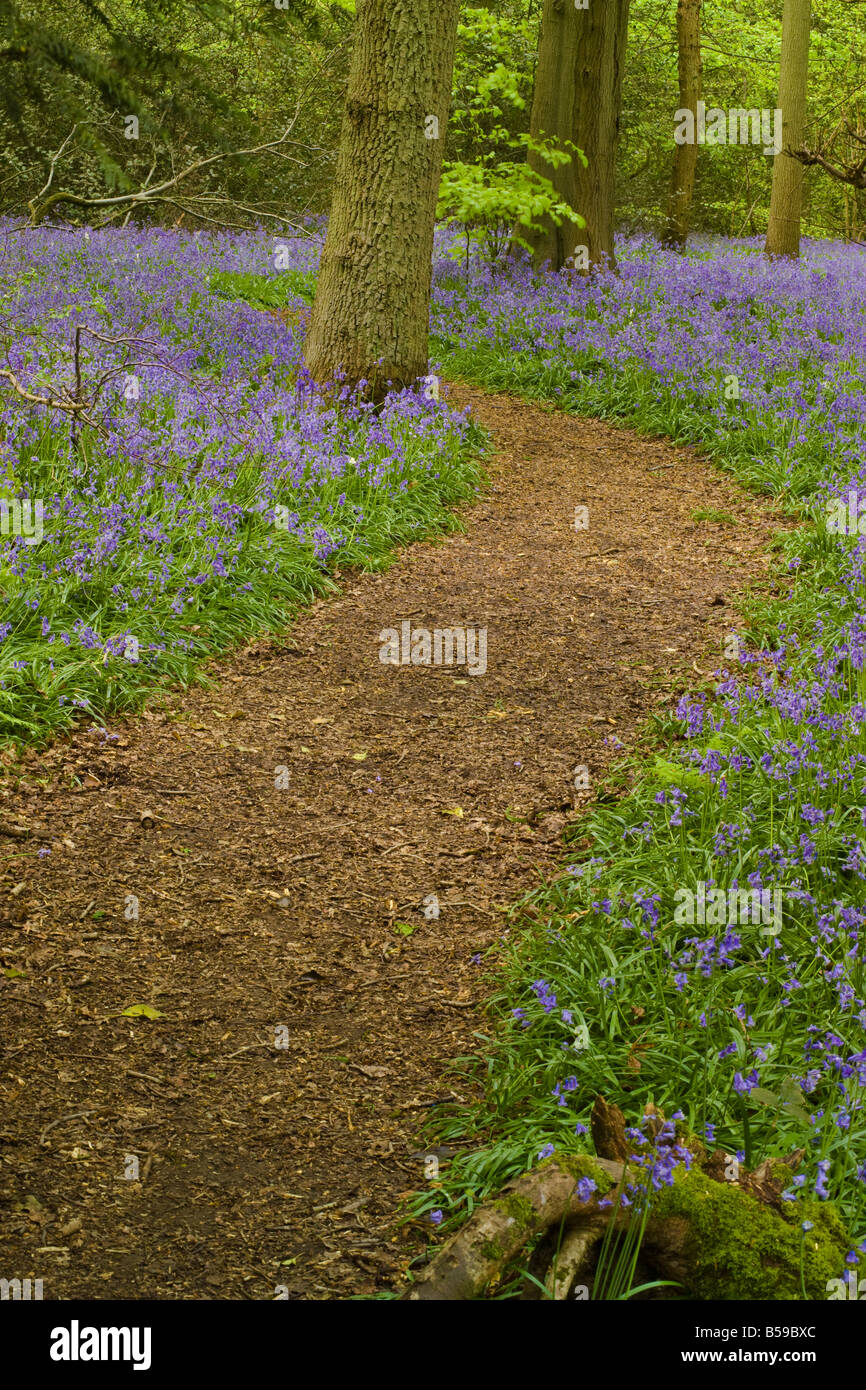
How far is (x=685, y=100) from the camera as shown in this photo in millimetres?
19000

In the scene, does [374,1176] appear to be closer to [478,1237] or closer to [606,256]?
[478,1237]

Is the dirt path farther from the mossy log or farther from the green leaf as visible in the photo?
the mossy log

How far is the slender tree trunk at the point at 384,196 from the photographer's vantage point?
27.6 feet

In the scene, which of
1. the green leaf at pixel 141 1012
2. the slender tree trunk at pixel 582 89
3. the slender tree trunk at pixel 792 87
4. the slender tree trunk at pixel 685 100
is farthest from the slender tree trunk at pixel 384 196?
the slender tree trunk at pixel 685 100

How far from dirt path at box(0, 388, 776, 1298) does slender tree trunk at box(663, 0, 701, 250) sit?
47.4 feet

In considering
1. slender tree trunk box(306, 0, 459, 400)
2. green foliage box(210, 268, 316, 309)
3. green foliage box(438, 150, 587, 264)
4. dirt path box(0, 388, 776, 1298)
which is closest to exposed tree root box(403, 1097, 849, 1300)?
dirt path box(0, 388, 776, 1298)

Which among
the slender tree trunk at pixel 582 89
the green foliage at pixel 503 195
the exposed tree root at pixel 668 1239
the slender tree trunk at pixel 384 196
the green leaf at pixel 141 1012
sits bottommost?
the green leaf at pixel 141 1012

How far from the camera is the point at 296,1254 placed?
117 inches

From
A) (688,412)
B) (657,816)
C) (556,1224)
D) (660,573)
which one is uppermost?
(688,412)

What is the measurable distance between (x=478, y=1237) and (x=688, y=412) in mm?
9334

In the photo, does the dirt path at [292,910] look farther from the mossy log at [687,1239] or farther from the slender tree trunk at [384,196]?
the slender tree trunk at [384,196]

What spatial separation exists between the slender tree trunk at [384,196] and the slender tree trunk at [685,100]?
40.3 feet

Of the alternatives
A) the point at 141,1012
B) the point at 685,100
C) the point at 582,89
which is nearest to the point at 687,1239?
the point at 141,1012
